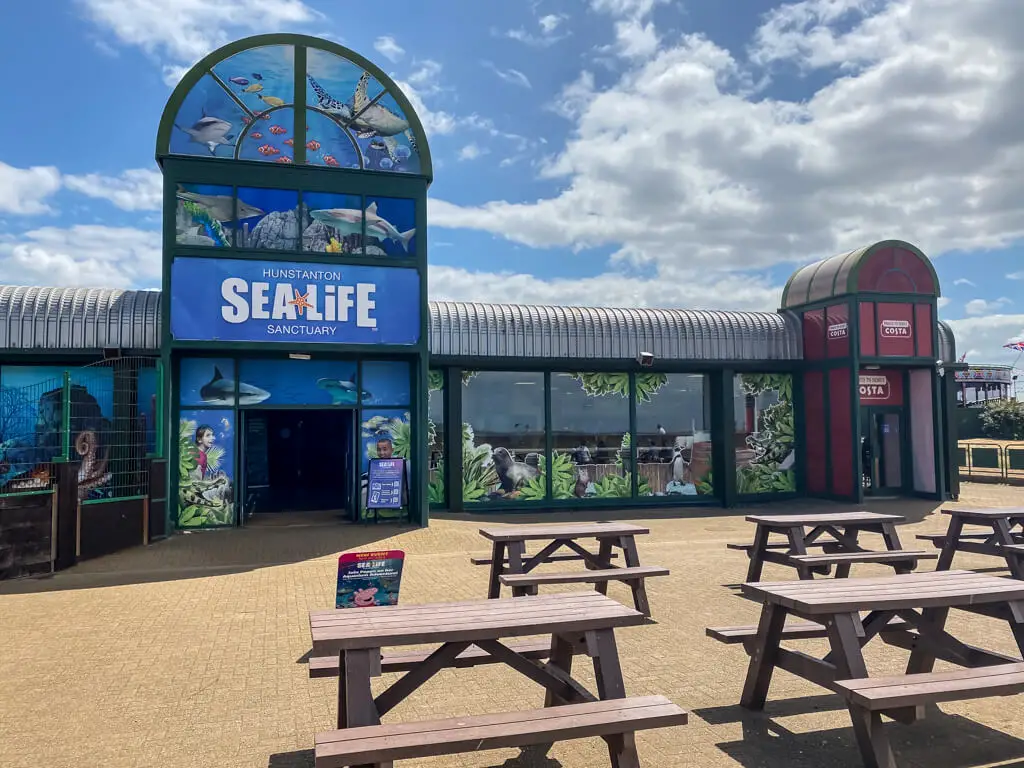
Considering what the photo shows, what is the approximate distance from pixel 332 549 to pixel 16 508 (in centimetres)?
375

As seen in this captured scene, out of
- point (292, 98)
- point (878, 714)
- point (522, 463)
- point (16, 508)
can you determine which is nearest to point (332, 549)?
point (16, 508)

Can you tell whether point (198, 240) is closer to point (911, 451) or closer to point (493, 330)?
point (493, 330)

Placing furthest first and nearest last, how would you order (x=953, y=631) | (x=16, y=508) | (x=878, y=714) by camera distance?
(x=16, y=508) → (x=953, y=631) → (x=878, y=714)

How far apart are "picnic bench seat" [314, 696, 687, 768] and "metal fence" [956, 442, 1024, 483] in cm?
1924

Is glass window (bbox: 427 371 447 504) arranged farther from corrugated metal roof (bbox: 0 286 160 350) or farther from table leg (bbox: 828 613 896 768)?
table leg (bbox: 828 613 896 768)

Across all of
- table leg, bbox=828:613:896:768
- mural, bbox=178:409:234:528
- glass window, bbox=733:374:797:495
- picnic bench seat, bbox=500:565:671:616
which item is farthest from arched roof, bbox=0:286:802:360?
table leg, bbox=828:613:896:768

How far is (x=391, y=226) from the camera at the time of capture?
12625 mm

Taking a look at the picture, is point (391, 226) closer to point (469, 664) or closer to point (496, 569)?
point (496, 569)

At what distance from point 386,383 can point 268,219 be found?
327cm

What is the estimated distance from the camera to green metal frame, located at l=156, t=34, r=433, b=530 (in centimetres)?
1172

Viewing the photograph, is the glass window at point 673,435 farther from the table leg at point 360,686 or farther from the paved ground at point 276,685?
the table leg at point 360,686

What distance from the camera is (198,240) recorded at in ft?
38.8

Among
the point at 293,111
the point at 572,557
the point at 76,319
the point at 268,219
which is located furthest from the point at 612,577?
the point at 76,319

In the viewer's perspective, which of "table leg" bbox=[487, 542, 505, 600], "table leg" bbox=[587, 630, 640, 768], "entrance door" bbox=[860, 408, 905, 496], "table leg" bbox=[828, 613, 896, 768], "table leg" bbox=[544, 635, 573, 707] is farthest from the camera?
"entrance door" bbox=[860, 408, 905, 496]
